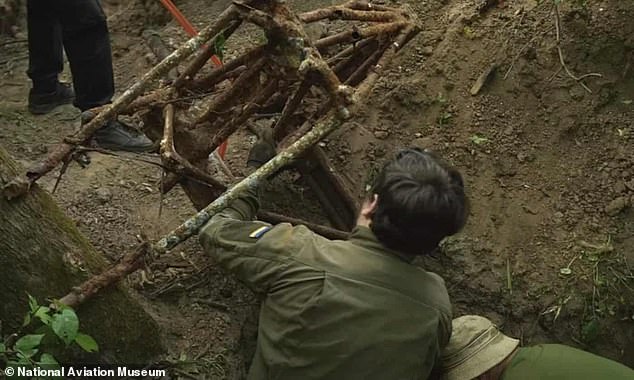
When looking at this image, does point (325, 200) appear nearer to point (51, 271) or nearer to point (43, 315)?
point (51, 271)

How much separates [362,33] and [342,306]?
138 centimetres

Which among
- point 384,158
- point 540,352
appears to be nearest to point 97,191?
point 384,158

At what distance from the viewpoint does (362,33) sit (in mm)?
3172

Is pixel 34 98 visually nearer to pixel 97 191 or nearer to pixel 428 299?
pixel 97 191

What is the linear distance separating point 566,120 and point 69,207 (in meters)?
2.57

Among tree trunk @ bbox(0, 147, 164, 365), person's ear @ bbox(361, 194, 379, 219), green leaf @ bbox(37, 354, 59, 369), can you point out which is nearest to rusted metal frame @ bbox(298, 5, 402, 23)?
person's ear @ bbox(361, 194, 379, 219)

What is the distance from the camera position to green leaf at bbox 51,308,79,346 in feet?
7.12

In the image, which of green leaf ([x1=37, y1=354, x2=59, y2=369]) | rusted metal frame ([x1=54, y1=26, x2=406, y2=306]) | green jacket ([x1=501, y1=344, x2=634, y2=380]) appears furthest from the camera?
rusted metal frame ([x1=54, y1=26, x2=406, y2=306])

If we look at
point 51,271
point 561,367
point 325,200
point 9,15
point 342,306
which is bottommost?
point 561,367

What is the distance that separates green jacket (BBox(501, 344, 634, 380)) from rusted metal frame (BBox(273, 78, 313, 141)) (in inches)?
51.3

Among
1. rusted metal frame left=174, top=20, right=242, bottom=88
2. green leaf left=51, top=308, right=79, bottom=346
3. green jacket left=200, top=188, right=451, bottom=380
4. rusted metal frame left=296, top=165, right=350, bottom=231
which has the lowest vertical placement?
rusted metal frame left=296, top=165, right=350, bottom=231

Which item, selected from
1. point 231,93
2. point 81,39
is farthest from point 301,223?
point 81,39

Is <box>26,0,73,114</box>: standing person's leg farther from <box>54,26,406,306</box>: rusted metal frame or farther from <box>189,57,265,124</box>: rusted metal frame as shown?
<box>54,26,406,306</box>: rusted metal frame

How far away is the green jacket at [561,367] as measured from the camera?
2.43 m
